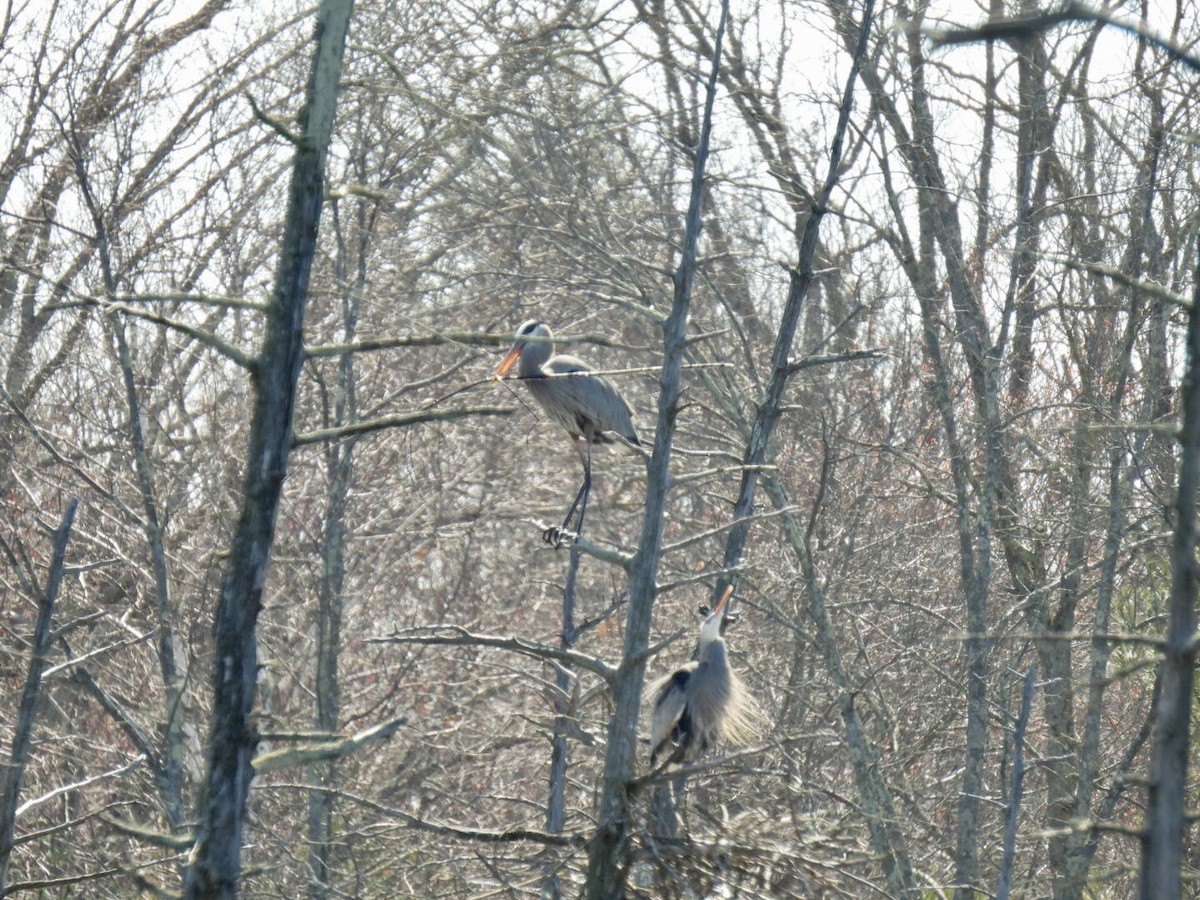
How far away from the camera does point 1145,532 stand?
38.4 feet

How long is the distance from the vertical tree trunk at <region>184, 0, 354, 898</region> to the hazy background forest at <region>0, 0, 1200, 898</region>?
4.82 metres

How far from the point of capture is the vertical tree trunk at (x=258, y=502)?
5.62 meters

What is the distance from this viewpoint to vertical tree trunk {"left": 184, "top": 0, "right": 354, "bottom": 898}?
562cm

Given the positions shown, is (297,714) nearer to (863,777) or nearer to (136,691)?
(136,691)

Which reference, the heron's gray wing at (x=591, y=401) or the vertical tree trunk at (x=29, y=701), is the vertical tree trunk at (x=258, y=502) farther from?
the heron's gray wing at (x=591, y=401)

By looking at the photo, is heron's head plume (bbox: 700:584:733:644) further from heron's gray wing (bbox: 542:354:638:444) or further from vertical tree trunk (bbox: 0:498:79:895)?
vertical tree trunk (bbox: 0:498:79:895)

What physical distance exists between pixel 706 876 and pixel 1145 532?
20.9ft

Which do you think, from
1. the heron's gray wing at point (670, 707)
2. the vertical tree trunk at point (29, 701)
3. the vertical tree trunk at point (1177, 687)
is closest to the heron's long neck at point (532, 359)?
the heron's gray wing at point (670, 707)

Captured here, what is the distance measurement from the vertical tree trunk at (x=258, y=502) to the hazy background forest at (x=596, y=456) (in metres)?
4.82

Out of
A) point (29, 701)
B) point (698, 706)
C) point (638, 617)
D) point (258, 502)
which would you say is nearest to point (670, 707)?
point (698, 706)

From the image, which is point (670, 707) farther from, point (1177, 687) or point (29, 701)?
point (1177, 687)

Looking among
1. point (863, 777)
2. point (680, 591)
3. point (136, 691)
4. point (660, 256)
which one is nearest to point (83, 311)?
point (136, 691)

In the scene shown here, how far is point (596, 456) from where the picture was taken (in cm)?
1673

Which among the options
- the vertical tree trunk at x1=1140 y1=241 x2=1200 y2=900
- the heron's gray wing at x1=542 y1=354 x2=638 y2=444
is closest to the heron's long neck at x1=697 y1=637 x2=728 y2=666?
the heron's gray wing at x1=542 y1=354 x2=638 y2=444
